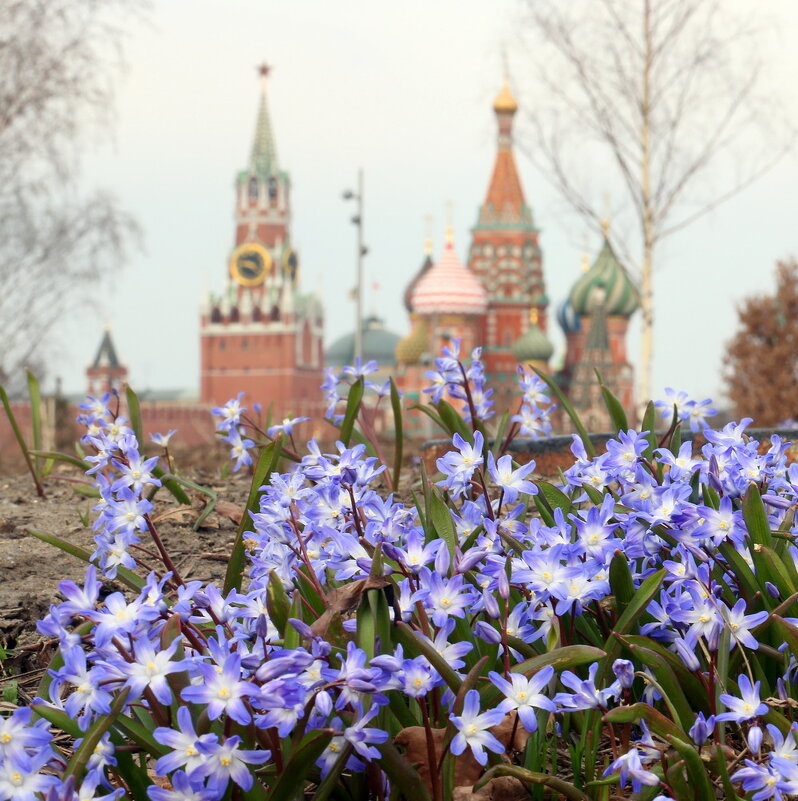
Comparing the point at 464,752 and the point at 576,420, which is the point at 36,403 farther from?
the point at 464,752

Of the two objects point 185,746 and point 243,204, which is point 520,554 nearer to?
point 185,746

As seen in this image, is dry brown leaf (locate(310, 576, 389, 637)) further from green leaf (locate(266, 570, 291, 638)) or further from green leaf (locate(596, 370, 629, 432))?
green leaf (locate(596, 370, 629, 432))

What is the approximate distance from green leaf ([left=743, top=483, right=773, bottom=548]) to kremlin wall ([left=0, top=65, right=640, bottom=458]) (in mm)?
10966

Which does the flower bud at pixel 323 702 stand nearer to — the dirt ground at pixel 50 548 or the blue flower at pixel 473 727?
the blue flower at pixel 473 727

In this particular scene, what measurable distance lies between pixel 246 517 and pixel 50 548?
127 centimetres

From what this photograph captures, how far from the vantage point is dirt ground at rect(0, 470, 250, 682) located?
2.89m

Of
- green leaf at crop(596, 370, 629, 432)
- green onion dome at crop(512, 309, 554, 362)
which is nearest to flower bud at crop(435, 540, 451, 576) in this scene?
green leaf at crop(596, 370, 629, 432)

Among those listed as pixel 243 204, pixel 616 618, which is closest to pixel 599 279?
pixel 243 204

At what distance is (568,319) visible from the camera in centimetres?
6359

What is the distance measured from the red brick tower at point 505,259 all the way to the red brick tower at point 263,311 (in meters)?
24.7

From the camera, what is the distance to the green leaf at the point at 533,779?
5.97 ft

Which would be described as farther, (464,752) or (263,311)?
(263,311)

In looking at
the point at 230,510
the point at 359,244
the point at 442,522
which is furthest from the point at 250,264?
the point at 442,522

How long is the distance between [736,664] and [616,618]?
24cm
